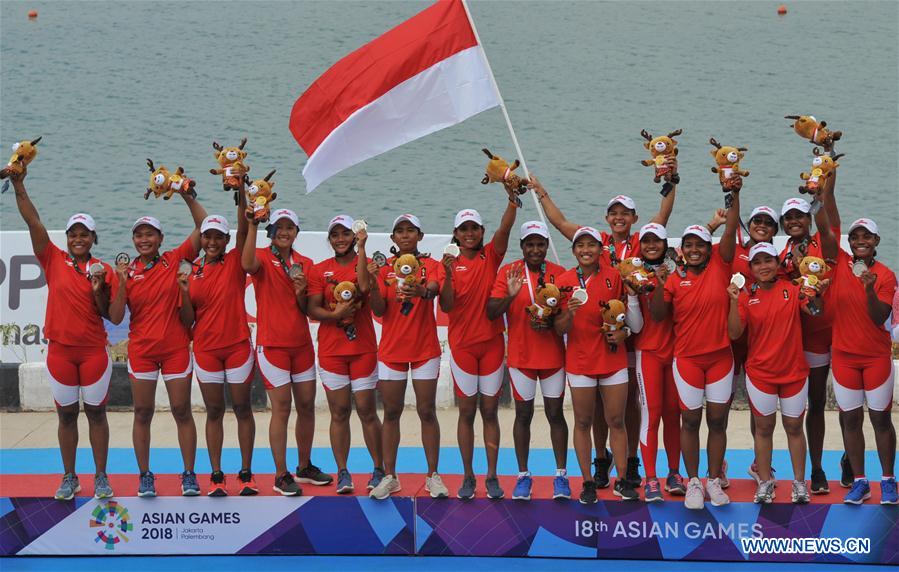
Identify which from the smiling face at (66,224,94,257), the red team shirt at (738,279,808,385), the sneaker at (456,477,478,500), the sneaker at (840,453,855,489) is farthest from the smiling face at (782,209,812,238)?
the smiling face at (66,224,94,257)

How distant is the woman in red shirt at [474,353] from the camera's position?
25.3ft

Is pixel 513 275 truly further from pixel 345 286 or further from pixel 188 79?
pixel 188 79

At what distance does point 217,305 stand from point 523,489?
2.49 m

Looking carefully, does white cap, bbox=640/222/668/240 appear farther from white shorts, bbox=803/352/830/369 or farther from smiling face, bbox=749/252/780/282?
white shorts, bbox=803/352/830/369

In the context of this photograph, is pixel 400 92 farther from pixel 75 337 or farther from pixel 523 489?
pixel 523 489

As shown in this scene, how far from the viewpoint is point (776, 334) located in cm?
734

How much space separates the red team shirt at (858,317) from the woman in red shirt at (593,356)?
1.32 meters

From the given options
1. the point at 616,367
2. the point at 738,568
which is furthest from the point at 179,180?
the point at 738,568

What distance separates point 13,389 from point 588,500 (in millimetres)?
6626

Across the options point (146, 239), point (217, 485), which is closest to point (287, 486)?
A: point (217, 485)

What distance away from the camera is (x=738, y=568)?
7.45 metres

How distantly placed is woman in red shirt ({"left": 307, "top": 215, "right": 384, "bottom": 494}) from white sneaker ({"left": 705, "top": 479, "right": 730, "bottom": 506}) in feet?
7.48

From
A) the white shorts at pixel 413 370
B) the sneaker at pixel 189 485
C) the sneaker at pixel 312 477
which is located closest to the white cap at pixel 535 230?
the white shorts at pixel 413 370

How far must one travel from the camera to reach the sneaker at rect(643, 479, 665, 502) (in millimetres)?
7527
